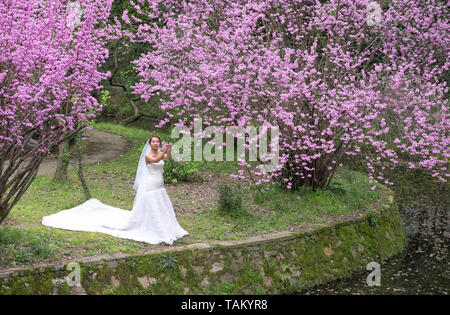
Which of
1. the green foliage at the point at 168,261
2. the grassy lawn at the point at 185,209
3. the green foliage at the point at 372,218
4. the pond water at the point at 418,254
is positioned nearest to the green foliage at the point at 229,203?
the grassy lawn at the point at 185,209

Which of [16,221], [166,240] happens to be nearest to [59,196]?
[16,221]

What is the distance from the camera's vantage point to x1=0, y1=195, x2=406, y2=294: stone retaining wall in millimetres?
7637

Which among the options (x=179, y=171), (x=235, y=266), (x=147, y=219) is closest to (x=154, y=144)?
(x=147, y=219)

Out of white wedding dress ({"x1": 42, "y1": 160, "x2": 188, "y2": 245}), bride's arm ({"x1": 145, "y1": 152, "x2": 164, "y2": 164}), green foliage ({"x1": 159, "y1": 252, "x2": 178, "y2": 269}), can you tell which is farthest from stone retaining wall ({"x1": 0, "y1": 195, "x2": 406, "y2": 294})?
bride's arm ({"x1": 145, "y1": 152, "x2": 164, "y2": 164})

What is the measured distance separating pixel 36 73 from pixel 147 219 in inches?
122

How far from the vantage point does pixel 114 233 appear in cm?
939

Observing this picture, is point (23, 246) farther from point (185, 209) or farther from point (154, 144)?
point (185, 209)

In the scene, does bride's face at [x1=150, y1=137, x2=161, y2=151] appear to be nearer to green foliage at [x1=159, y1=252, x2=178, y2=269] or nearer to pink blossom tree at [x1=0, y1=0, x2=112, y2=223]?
pink blossom tree at [x1=0, y1=0, x2=112, y2=223]

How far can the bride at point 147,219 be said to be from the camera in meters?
9.39

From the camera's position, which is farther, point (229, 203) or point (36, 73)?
point (229, 203)

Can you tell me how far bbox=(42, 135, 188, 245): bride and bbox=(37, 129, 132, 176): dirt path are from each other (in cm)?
462

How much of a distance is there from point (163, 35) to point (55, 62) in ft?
15.4

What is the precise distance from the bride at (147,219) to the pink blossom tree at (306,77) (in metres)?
1.59

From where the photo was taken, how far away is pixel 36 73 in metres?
8.23
